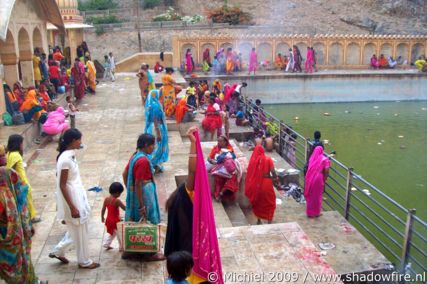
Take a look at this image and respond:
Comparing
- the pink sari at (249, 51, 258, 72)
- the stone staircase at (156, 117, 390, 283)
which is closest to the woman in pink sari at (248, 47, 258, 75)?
the pink sari at (249, 51, 258, 72)

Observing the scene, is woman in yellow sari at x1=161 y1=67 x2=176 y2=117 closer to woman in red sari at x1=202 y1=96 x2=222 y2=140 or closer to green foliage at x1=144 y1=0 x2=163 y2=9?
woman in red sari at x1=202 y1=96 x2=222 y2=140

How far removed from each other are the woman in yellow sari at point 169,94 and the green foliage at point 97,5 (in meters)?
26.8

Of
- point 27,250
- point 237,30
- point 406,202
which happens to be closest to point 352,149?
point 406,202

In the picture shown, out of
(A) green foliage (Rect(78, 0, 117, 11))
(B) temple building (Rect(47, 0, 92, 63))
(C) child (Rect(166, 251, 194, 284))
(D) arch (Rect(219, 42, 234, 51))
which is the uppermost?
(A) green foliage (Rect(78, 0, 117, 11))

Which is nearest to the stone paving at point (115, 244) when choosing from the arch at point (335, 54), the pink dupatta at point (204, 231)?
the pink dupatta at point (204, 231)

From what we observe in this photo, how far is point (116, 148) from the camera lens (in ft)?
30.1

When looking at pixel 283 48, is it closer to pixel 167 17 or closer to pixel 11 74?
pixel 167 17

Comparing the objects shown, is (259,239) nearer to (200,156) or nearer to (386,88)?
(200,156)

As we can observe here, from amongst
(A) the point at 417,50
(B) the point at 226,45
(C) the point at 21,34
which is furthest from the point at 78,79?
(A) the point at 417,50

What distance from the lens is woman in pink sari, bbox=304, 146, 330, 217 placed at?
6.92 meters

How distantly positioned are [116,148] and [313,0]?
99.4 ft

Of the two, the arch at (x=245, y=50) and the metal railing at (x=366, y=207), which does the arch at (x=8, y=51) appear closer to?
the metal railing at (x=366, y=207)

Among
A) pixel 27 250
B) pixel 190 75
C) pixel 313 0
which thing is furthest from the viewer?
pixel 313 0

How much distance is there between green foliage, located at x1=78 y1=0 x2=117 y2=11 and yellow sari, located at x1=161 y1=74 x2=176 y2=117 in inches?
1055
